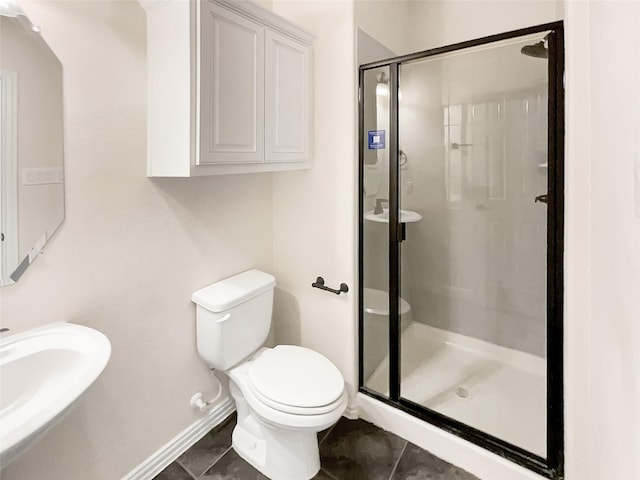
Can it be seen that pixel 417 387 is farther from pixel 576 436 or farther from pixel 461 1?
pixel 461 1

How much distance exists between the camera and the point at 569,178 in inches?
52.1

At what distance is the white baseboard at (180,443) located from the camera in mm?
1606

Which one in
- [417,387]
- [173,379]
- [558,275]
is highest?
[558,275]

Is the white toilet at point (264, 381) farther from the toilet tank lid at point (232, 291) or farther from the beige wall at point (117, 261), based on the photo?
the beige wall at point (117, 261)

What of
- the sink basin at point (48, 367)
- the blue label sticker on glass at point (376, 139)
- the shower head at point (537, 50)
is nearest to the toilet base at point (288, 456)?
the sink basin at point (48, 367)

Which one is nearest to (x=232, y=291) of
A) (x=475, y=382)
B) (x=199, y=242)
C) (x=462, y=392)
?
(x=199, y=242)

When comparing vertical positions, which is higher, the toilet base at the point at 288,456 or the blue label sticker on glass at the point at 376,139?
the blue label sticker on glass at the point at 376,139

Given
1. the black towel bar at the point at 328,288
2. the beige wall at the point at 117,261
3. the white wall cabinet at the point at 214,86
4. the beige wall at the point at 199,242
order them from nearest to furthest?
the beige wall at the point at 199,242 → the beige wall at the point at 117,261 → the white wall cabinet at the point at 214,86 → the black towel bar at the point at 328,288

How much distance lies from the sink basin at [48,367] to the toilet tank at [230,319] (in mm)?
524

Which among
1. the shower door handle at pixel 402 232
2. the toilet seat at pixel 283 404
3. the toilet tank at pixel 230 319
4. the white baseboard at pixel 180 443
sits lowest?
the white baseboard at pixel 180 443

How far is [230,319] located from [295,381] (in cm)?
40

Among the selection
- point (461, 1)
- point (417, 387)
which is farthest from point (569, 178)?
point (461, 1)

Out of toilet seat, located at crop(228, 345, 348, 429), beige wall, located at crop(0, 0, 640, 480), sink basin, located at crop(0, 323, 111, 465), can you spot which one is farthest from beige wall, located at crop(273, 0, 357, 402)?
sink basin, located at crop(0, 323, 111, 465)

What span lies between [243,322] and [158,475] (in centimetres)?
75
